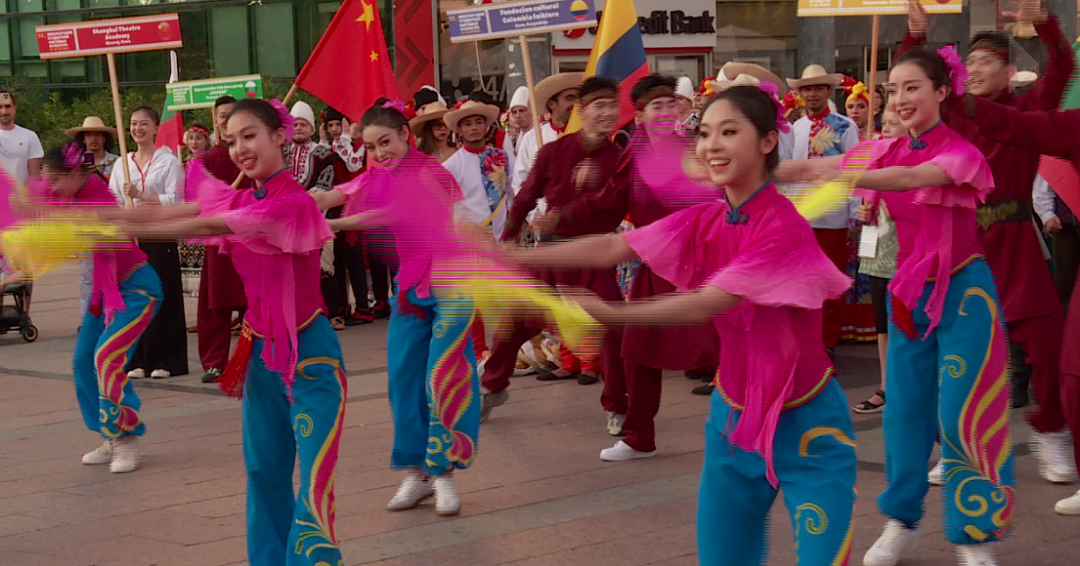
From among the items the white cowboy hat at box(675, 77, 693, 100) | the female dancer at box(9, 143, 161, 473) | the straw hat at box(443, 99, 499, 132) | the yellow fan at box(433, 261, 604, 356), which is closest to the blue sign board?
the straw hat at box(443, 99, 499, 132)

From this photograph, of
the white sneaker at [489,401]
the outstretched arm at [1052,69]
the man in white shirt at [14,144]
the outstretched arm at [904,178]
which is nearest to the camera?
the outstretched arm at [904,178]

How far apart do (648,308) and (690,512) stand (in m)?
3.19

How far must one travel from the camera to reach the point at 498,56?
71.5 ft

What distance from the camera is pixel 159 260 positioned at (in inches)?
451

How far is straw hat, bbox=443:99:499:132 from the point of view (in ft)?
31.7

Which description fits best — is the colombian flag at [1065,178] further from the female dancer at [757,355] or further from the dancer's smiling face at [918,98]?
the female dancer at [757,355]

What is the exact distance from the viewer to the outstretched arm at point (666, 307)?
10.7 ft

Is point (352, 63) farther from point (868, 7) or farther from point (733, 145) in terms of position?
point (733, 145)

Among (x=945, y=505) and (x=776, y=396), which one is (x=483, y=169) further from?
(x=776, y=396)

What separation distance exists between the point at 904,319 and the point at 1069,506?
1.52 m

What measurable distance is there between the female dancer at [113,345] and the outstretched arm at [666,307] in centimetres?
482

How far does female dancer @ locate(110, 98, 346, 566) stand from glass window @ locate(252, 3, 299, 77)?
21.6 m

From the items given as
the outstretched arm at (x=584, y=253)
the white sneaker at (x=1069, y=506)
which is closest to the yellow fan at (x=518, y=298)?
the outstretched arm at (x=584, y=253)

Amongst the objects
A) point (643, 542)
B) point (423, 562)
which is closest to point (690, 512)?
point (643, 542)
